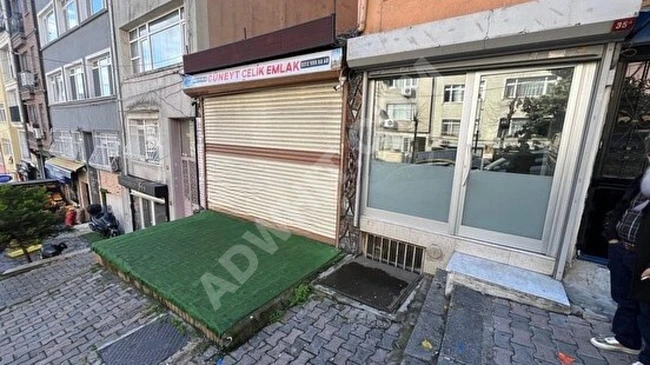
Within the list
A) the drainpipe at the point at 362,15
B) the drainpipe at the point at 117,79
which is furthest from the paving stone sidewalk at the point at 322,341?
the drainpipe at the point at 117,79

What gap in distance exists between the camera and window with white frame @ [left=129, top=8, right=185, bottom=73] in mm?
8077

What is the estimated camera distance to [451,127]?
3.80 meters

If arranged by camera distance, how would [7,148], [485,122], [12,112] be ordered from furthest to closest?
[7,148], [12,112], [485,122]

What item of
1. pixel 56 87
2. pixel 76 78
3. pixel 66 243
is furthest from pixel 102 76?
pixel 66 243

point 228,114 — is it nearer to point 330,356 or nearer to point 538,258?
point 330,356

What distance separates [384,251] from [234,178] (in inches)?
163

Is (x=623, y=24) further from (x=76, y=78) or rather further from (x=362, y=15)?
(x=76, y=78)

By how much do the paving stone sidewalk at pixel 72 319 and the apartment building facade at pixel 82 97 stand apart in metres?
8.02

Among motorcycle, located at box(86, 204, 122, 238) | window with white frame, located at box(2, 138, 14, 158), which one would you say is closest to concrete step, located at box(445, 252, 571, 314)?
motorcycle, located at box(86, 204, 122, 238)

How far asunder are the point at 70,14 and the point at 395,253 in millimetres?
17974

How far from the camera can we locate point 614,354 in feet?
7.88

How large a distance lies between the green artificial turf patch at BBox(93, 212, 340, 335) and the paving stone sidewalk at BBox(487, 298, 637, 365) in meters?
2.50

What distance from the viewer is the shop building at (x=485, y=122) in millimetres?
2881

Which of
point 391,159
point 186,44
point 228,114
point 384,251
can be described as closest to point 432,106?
point 391,159
